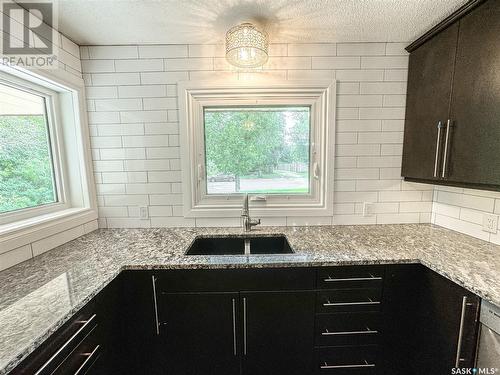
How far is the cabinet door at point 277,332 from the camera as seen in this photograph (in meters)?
1.21

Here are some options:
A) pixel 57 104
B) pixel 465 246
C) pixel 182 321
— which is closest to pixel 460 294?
pixel 465 246

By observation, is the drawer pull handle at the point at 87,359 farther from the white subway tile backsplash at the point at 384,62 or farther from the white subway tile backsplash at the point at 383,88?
the white subway tile backsplash at the point at 384,62

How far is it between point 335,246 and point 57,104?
6.94 feet

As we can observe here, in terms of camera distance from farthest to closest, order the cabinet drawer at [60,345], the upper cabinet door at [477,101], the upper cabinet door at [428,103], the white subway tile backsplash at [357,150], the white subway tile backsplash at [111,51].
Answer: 1. the white subway tile backsplash at [357,150]
2. the white subway tile backsplash at [111,51]
3. the upper cabinet door at [428,103]
4. the upper cabinet door at [477,101]
5. the cabinet drawer at [60,345]

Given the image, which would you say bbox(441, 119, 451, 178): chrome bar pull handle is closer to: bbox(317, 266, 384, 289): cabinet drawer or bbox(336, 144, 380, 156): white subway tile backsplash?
bbox(336, 144, 380, 156): white subway tile backsplash

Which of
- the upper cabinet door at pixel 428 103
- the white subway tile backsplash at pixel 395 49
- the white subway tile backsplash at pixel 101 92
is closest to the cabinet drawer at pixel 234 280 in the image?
the upper cabinet door at pixel 428 103

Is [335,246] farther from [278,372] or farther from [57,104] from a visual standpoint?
[57,104]

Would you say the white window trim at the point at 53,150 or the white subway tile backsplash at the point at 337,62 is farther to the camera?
the white subway tile backsplash at the point at 337,62

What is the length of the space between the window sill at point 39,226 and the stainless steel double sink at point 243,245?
2.88ft

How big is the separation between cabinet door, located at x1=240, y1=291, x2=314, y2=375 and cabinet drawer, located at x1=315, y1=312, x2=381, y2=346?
0.06m

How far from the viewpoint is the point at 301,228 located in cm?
174

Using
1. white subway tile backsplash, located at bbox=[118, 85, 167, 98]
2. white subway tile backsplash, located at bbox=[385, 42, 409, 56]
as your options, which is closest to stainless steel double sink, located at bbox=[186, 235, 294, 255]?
white subway tile backsplash, located at bbox=[118, 85, 167, 98]

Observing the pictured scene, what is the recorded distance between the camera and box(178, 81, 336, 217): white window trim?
165 centimetres

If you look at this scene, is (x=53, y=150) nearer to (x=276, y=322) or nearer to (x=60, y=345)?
(x=60, y=345)
